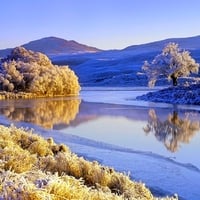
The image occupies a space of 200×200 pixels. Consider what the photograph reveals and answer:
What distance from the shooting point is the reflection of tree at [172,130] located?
14.5 m

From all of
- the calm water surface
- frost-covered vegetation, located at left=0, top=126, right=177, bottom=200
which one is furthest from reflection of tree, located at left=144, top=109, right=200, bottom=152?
frost-covered vegetation, located at left=0, top=126, right=177, bottom=200

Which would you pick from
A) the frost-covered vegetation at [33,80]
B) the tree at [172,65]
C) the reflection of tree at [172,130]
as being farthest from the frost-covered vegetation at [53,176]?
the tree at [172,65]

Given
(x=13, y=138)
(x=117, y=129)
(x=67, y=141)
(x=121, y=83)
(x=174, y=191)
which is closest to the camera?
(x=174, y=191)

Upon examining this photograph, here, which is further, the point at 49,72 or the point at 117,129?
the point at 49,72

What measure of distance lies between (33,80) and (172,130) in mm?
31484

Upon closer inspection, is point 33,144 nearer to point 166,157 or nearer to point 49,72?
point 166,157

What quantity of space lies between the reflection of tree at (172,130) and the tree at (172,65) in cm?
2457

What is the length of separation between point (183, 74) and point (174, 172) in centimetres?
3711

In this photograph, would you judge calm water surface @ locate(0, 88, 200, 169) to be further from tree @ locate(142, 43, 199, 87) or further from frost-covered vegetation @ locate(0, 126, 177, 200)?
tree @ locate(142, 43, 199, 87)

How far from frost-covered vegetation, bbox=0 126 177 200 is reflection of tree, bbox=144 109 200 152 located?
445cm

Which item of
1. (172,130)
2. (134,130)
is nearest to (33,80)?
(134,130)

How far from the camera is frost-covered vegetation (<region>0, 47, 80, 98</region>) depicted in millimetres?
46719

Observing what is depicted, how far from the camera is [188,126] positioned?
60.7 ft

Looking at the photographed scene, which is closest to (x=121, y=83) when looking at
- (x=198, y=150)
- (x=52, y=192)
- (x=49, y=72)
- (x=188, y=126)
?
(x=49, y=72)
